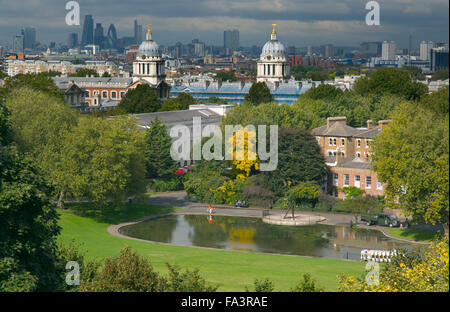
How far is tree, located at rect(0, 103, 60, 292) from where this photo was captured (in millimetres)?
21312

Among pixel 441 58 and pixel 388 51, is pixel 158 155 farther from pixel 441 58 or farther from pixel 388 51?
pixel 388 51

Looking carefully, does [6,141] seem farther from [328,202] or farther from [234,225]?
[328,202]

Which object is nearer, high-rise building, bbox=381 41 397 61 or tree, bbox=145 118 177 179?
tree, bbox=145 118 177 179

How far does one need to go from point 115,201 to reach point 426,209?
21316 mm

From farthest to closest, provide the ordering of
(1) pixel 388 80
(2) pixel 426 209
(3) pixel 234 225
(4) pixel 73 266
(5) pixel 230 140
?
(1) pixel 388 80 → (5) pixel 230 140 → (3) pixel 234 225 → (2) pixel 426 209 → (4) pixel 73 266

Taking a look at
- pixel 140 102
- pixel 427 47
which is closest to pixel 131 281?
pixel 427 47

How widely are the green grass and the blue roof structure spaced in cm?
7494

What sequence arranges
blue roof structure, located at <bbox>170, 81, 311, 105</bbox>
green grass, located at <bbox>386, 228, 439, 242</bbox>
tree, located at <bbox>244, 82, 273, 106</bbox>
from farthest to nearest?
blue roof structure, located at <bbox>170, 81, 311, 105</bbox>
tree, located at <bbox>244, 82, 273, 106</bbox>
green grass, located at <bbox>386, 228, 439, 242</bbox>

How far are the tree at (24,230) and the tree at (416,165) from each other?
24204mm

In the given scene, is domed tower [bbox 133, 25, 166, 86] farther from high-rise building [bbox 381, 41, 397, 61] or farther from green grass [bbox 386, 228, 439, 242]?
green grass [bbox 386, 228, 439, 242]

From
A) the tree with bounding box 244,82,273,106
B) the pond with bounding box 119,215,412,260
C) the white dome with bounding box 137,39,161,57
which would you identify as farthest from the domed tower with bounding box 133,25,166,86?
the pond with bounding box 119,215,412,260
